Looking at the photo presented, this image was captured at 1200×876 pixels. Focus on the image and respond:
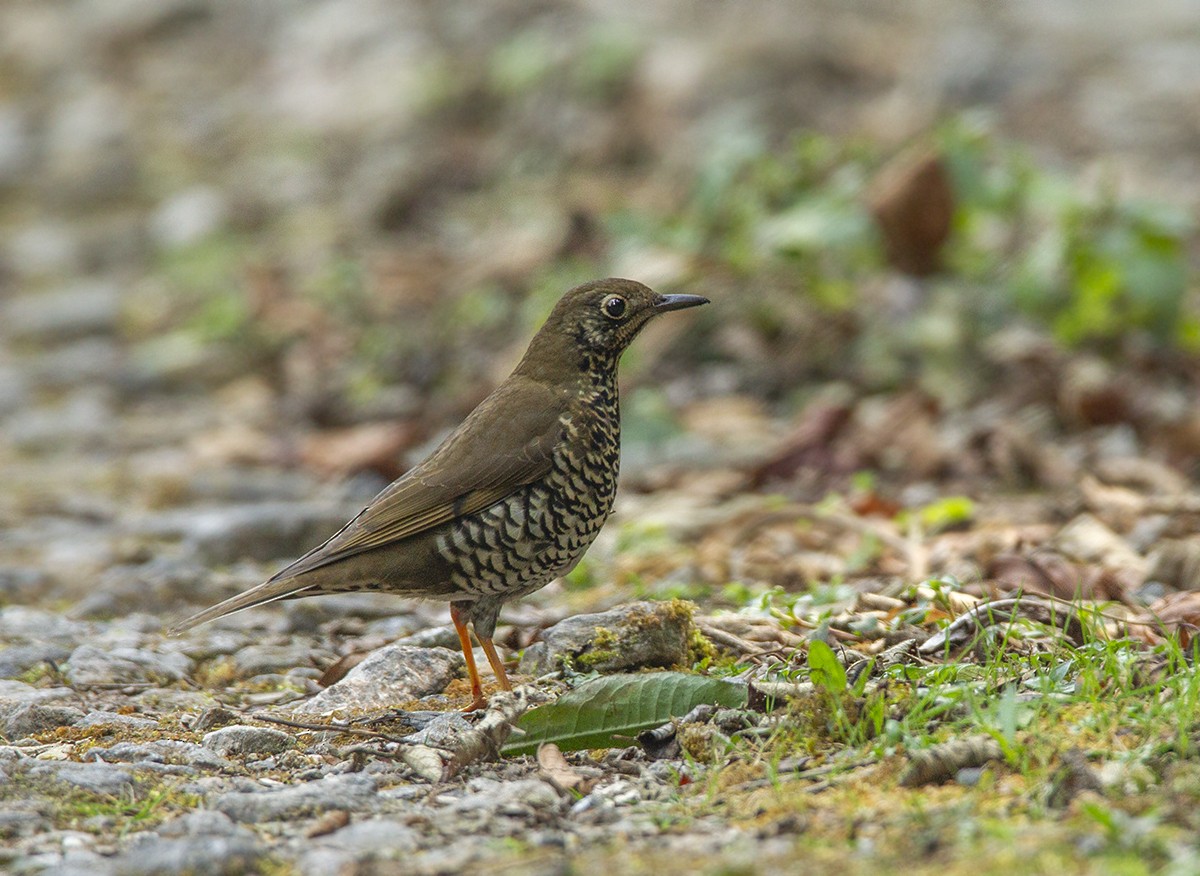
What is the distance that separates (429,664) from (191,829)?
5.37ft

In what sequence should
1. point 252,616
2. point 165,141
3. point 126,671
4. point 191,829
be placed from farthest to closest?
point 165,141 < point 252,616 < point 126,671 < point 191,829

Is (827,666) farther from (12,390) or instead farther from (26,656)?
(12,390)

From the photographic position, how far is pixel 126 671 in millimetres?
5258

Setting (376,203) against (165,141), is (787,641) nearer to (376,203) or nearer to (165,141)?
(376,203)

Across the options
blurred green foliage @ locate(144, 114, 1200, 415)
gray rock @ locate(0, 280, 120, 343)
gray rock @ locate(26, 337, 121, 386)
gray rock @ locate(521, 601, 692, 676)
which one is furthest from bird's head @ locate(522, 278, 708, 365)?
gray rock @ locate(0, 280, 120, 343)

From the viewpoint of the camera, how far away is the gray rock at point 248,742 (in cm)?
430

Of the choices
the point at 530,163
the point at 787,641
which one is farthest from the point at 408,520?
the point at 530,163

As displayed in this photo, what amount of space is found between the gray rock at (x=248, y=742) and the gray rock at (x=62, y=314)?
289 inches

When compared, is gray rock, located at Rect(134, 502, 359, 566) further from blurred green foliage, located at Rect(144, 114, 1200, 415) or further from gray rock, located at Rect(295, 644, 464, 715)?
gray rock, located at Rect(295, 644, 464, 715)

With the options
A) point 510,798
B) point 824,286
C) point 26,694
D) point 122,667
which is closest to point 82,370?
point 824,286

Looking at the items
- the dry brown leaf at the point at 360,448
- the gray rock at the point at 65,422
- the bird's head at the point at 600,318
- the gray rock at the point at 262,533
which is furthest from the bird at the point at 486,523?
the gray rock at the point at 65,422

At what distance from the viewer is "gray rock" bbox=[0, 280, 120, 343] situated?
11078 millimetres

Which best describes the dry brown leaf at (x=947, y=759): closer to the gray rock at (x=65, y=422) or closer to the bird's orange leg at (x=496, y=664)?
the bird's orange leg at (x=496, y=664)

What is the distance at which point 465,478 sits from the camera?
16.7ft
